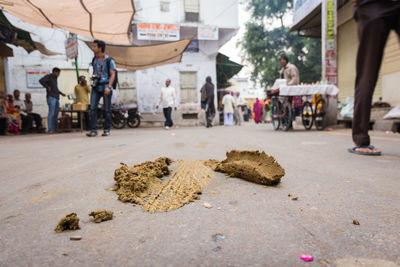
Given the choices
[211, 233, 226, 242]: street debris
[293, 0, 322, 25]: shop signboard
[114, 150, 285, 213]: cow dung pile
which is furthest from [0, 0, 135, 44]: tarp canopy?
[293, 0, 322, 25]: shop signboard

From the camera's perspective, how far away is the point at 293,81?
617 centimetres

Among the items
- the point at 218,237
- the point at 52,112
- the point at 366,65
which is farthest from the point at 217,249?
the point at 52,112

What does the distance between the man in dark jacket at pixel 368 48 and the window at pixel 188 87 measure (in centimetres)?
1078

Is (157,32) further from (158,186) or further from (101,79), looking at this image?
(158,186)

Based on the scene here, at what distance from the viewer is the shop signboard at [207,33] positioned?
1246cm

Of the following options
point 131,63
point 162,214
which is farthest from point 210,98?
point 162,214

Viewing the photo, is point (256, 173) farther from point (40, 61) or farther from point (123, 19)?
point (40, 61)

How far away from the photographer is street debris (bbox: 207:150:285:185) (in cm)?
144

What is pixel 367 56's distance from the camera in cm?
246

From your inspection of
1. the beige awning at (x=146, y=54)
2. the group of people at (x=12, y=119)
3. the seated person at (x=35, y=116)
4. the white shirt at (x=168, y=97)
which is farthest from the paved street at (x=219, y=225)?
the seated person at (x=35, y=116)

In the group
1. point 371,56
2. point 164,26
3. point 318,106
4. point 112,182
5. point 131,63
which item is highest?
point 164,26

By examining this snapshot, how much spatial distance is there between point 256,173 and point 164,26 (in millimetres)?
11931

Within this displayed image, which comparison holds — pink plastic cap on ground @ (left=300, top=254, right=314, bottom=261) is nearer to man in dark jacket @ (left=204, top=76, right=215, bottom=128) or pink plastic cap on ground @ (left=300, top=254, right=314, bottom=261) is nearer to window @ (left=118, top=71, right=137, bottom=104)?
man in dark jacket @ (left=204, top=76, right=215, bottom=128)

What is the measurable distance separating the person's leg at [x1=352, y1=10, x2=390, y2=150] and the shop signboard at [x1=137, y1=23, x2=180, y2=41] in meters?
10.6
